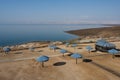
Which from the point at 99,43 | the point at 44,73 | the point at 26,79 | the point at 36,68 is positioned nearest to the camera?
the point at 26,79

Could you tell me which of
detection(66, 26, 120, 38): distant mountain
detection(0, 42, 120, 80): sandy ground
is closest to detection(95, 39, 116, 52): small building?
detection(0, 42, 120, 80): sandy ground

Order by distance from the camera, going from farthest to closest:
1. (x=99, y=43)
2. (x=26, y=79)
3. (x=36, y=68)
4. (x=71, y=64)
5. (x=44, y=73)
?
(x=99, y=43)
(x=71, y=64)
(x=36, y=68)
(x=44, y=73)
(x=26, y=79)

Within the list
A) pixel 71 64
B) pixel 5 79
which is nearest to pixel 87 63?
pixel 71 64

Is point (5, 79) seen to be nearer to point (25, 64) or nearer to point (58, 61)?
point (25, 64)

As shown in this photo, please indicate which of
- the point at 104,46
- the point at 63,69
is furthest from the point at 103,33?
the point at 63,69

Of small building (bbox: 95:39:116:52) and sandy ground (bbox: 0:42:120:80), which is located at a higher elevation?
small building (bbox: 95:39:116:52)

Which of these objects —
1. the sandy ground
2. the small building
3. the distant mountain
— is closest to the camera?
the sandy ground

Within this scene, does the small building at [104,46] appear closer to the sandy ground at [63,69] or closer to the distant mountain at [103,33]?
the sandy ground at [63,69]

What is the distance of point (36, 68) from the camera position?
30.0 metres

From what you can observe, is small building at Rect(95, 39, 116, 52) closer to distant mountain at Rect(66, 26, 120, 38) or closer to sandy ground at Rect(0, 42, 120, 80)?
sandy ground at Rect(0, 42, 120, 80)

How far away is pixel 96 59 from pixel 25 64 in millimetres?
14579

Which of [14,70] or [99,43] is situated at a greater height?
[99,43]

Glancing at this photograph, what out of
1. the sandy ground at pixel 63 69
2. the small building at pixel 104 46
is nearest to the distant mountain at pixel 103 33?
the small building at pixel 104 46

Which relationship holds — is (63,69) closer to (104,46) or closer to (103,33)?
(104,46)
